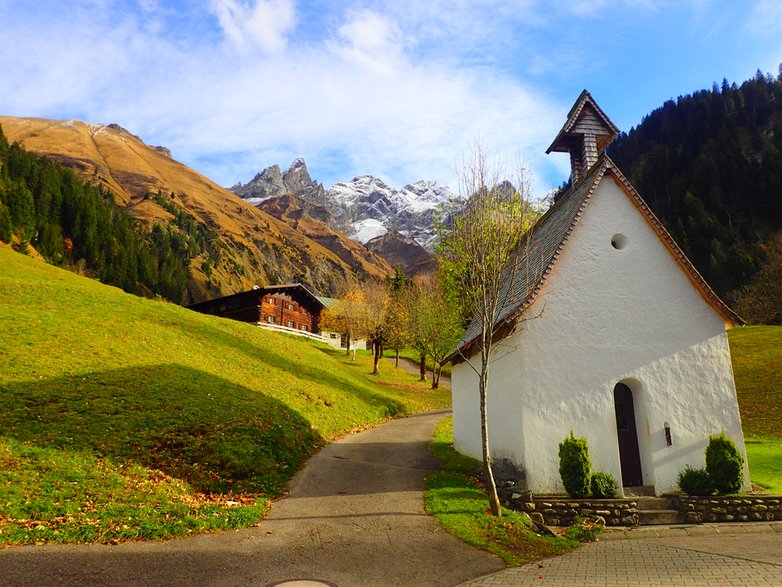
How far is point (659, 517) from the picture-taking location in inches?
504

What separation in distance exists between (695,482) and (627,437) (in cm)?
208

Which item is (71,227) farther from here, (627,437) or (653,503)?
(653,503)

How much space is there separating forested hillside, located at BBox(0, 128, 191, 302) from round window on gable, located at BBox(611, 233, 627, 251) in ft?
242

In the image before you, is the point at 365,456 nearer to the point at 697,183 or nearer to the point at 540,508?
the point at 540,508

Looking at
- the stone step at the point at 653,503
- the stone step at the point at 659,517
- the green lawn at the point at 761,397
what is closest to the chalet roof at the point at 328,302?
the green lawn at the point at 761,397

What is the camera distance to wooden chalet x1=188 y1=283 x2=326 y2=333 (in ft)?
216

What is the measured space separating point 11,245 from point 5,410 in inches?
2244

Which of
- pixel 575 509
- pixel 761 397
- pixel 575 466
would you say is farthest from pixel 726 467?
pixel 761 397

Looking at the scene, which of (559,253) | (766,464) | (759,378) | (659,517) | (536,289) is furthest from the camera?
(759,378)

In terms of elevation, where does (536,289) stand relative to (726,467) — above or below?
above

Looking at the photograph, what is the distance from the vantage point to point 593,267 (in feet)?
49.5

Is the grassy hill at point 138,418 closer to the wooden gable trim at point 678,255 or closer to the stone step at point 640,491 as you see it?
the stone step at point 640,491

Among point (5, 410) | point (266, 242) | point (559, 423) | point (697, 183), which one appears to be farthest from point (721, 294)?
point (266, 242)

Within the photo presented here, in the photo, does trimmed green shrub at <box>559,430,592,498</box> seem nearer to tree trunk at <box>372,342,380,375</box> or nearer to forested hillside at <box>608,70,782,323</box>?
tree trunk at <box>372,342,380,375</box>
